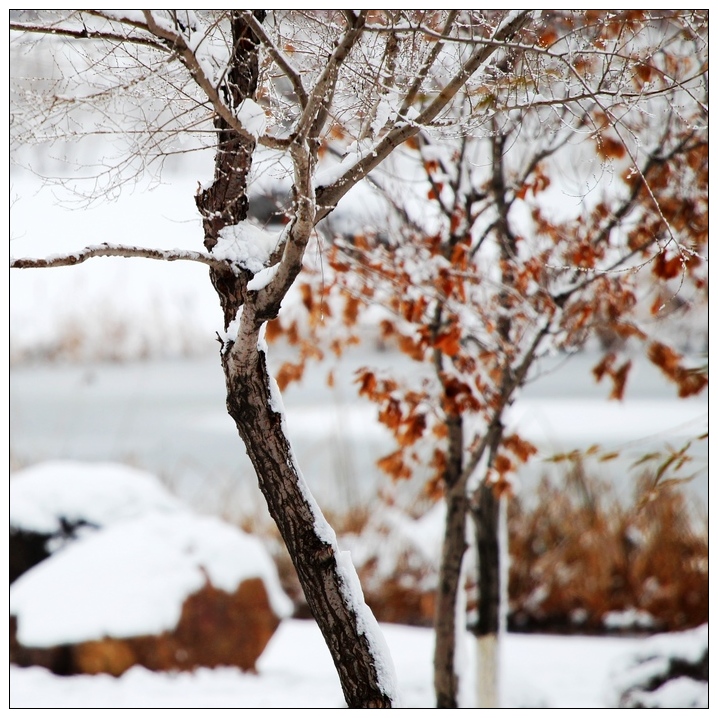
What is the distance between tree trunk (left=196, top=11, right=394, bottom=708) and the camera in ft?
3.24

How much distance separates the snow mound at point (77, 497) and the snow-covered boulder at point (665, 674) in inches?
63.1

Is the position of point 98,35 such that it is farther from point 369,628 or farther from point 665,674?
point 665,674

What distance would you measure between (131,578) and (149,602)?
4.1 inches

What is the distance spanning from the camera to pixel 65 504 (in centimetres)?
271

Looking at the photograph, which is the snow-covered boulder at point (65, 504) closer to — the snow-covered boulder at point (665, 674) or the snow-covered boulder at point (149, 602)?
the snow-covered boulder at point (149, 602)

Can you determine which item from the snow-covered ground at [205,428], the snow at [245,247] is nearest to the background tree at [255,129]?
the snow at [245,247]

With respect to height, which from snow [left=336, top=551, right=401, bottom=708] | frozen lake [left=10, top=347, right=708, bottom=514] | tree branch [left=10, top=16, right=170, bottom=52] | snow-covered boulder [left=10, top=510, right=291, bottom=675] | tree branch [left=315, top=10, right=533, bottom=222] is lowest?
snow-covered boulder [left=10, top=510, right=291, bottom=675]

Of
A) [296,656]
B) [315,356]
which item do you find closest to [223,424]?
[296,656]

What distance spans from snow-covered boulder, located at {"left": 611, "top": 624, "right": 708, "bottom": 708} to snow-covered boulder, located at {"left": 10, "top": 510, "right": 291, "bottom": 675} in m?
1.06

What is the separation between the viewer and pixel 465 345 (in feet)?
A: 6.10

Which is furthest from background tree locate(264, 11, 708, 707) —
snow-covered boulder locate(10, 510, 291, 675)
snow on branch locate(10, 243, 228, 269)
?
snow-covered boulder locate(10, 510, 291, 675)

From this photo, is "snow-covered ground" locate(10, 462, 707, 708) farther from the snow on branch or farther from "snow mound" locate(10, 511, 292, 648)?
the snow on branch

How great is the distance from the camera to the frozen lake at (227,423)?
3.14 m
